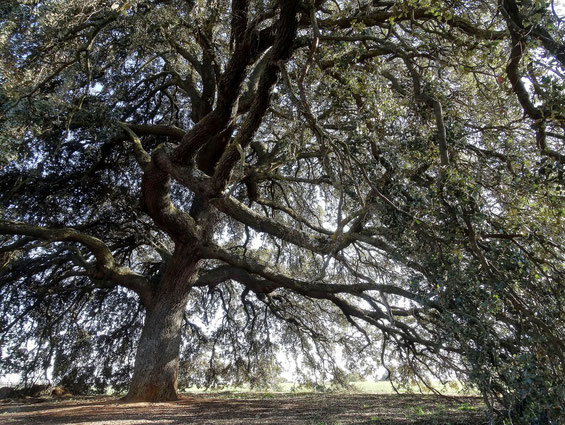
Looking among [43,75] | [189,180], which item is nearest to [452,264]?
[189,180]

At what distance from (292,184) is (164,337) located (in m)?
4.17

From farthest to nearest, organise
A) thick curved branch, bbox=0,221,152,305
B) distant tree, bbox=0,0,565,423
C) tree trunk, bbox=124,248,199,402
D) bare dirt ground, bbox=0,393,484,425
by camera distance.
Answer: tree trunk, bbox=124,248,199,402 → thick curved branch, bbox=0,221,152,305 → bare dirt ground, bbox=0,393,484,425 → distant tree, bbox=0,0,565,423

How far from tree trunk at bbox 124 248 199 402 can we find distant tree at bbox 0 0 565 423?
0.11 feet

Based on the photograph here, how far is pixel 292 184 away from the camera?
898cm

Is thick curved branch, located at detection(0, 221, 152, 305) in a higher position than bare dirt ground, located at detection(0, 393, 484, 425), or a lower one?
higher

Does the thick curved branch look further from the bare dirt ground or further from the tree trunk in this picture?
the bare dirt ground

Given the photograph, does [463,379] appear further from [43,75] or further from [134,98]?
[134,98]

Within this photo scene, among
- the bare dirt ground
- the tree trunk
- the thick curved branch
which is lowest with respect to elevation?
the bare dirt ground

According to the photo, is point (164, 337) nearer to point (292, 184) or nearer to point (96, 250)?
point (96, 250)

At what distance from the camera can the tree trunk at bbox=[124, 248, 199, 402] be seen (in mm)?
6445

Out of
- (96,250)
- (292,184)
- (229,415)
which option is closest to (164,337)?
(96,250)

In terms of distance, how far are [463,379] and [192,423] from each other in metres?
2.91

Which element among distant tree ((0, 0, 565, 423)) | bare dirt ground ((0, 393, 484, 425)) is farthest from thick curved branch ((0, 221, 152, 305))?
bare dirt ground ((0, 393, 484, 425))

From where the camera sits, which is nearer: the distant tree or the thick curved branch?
the distant tree
